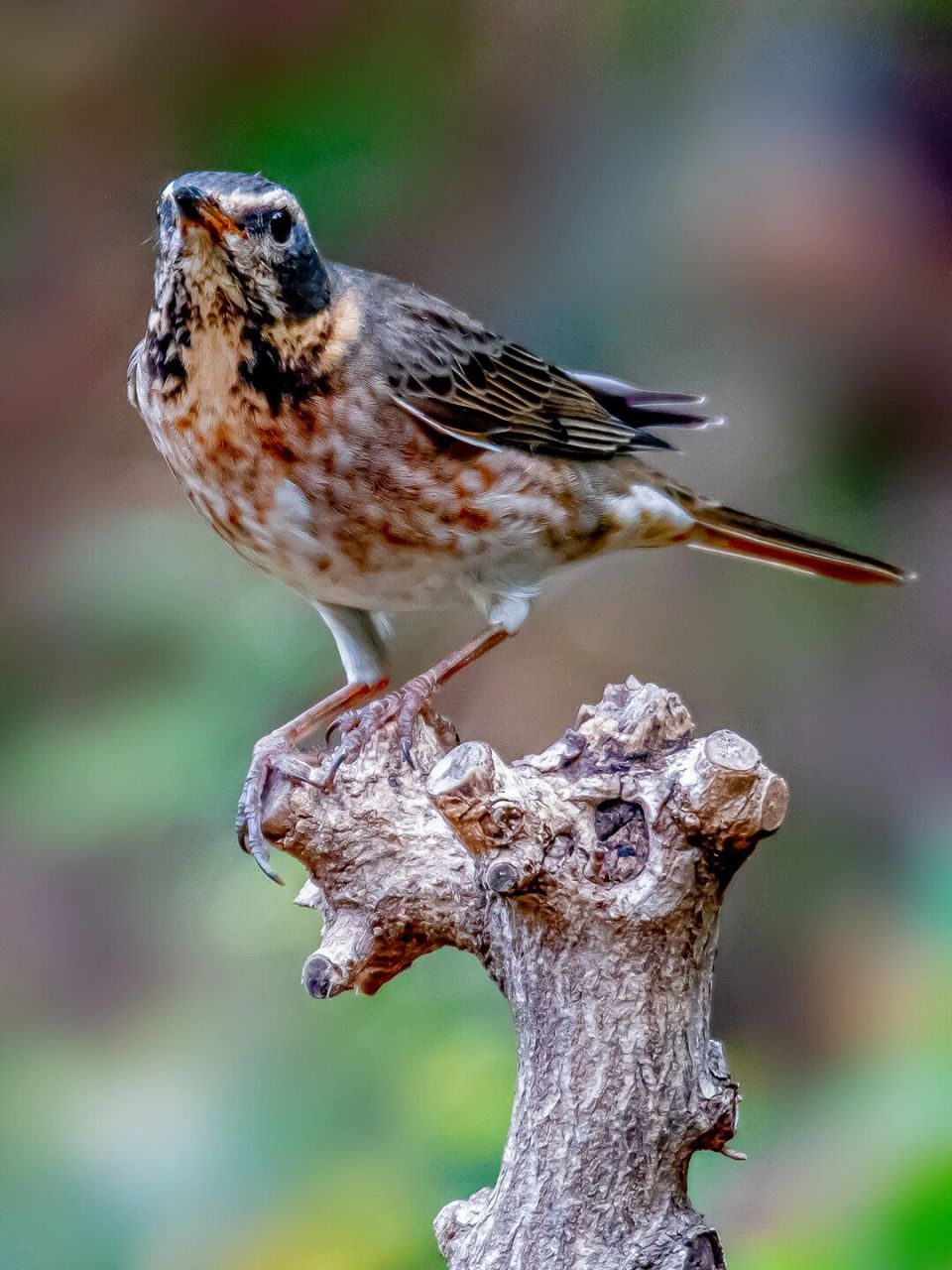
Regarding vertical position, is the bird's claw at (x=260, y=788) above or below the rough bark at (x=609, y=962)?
above

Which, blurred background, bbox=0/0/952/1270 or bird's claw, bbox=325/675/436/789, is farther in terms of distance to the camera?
blurred background, bbox=0/0/952/1270

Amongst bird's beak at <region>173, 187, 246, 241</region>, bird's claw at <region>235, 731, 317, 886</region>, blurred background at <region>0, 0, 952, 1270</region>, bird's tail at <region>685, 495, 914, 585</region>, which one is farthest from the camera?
blurred background at <region>0, 0, 952, 1270</region>

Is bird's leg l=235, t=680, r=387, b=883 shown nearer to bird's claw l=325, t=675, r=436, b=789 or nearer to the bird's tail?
bird's claw l=325, t=675, r=436, b=789

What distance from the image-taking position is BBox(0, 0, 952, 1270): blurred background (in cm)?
360

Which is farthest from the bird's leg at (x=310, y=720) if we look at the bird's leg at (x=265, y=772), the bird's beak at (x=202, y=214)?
the bird's beak at (x=202, y=214)

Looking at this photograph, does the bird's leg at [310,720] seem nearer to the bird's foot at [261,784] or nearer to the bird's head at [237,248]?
the bird's foot at [261,784]

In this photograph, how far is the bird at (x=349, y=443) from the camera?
2580 mm

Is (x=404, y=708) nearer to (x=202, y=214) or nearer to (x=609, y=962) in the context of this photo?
(x=609, y=962)

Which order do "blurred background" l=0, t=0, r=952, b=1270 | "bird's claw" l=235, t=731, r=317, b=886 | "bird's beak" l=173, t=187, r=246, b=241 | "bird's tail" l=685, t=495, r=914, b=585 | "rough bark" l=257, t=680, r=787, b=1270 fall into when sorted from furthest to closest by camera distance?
1. "blurred background" l=0, t=0, r=952, b=1270
2. "bird's tail" l=685, t=495, r=914, b=585
3. "bird's claw" l=235, t=731, r=317, b=886
4. "bird's beak" l=173, t=187, r=246, b=241
5. "rough bark" l=257, t=680, r=787, b=1270

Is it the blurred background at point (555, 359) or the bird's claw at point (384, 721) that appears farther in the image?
the blurred background at point (555, 359)

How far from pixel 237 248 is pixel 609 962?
1.20 metres

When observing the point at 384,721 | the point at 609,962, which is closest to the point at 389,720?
the point at 384,721

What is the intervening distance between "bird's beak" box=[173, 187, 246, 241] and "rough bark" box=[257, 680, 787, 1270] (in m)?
0.90

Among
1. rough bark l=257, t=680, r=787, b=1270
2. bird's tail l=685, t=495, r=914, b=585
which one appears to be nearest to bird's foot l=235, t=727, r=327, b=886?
rough bark l=257, t=680, r=787, b=1270
